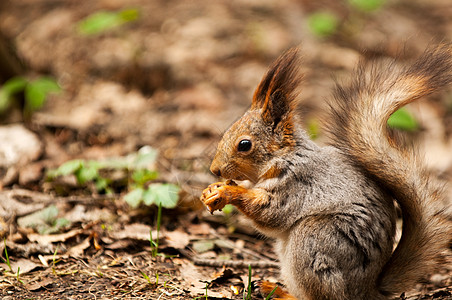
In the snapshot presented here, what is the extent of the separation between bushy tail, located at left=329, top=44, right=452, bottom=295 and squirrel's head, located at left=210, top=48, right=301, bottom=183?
256 millimetres

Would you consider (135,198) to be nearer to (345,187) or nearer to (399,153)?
(345,187)

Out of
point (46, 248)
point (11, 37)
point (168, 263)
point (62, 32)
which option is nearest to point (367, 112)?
point (168, 263)

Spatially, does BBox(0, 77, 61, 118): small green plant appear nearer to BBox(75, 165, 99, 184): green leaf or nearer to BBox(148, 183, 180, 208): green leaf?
BBox(75, 165, 99, 184): green leaf

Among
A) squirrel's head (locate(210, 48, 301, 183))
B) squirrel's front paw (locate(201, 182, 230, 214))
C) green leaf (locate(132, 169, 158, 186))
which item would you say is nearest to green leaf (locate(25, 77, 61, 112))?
green leaf (locate(132, 169, 158, 186))

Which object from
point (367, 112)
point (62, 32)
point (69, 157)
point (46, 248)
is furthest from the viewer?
point (62, 32)

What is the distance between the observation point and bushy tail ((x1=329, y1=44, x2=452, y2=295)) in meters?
2.29

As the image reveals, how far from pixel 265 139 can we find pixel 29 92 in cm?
286

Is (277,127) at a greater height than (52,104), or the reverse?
(277,127)

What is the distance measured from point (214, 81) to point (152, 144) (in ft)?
4.69

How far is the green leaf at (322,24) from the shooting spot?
5863 millimetres

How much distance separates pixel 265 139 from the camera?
2.55 m

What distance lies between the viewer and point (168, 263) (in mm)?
2957

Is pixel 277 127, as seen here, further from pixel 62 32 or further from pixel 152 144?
pixel 62 32

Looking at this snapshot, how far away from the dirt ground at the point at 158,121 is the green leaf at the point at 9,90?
0.13 metres
